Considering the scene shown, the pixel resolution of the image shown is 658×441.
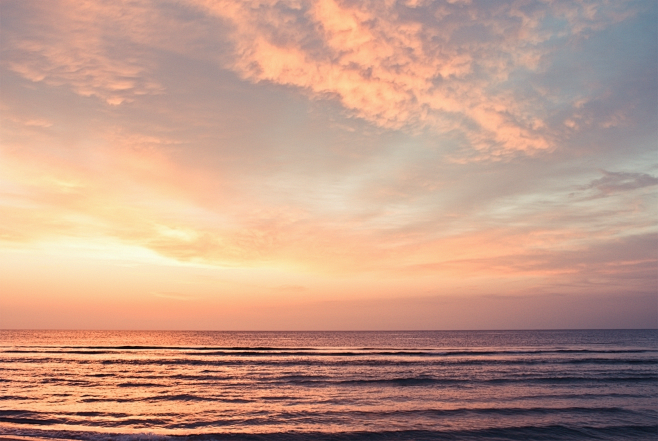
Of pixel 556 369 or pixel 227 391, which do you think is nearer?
pixel 227 391

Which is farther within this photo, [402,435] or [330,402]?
[330,402]

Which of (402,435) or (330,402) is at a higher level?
(402,435)

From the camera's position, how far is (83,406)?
2309 cm

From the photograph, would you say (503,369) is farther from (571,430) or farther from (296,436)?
(296,436)

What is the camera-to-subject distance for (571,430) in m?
19.3

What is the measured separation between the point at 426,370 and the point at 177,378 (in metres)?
22.8

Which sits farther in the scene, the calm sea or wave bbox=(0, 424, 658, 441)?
the calm sea

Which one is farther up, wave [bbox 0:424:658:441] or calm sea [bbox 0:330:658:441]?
wave [bbox 0:424:658:441]

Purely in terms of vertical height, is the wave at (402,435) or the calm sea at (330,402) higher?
the wave at (402,435)

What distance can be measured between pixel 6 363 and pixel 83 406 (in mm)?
28255

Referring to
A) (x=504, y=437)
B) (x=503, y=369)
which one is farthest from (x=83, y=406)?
(x=503, y=369)

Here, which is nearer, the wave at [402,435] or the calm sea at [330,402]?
the wave at [402,435]

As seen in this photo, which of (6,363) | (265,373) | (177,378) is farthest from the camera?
(6,363)

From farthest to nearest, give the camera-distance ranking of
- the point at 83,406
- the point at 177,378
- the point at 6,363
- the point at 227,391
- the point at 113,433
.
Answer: the point at 6,363 → the point at 177,378 → the point at 227,391 → the point at 83,406 → the point at 113,433
